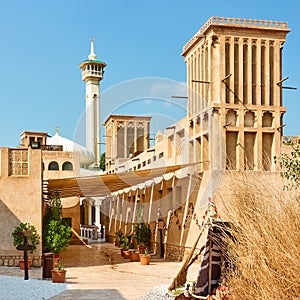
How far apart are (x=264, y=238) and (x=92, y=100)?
4126cm

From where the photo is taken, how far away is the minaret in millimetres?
45562

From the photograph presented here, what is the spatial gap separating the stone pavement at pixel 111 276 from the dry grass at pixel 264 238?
432 centimetres

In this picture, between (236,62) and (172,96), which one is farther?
(172,96)

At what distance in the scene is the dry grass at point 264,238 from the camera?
4758 mm

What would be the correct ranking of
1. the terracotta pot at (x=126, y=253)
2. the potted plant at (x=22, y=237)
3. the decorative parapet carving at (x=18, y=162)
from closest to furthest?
the potted plant at (x=22, y=237) → the decorative parapet carving at (x=18, y=162) → the terracotta pot at (x=126, y=253)

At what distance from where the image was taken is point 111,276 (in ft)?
42.1

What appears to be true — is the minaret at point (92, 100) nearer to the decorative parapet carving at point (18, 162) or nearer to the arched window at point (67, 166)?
the arched window at point (67, 166)

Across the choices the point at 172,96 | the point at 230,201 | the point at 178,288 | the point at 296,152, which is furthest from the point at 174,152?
the point at 230,201

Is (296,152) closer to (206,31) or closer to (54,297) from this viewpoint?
(54,297)

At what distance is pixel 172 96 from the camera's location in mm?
19453

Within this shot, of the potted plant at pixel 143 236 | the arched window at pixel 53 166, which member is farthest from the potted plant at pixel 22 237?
the arched window at pixel 53 166

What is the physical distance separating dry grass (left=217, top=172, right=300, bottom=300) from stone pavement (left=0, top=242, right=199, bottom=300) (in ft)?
14.2

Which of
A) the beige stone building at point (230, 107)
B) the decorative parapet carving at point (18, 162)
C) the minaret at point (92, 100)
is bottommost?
the decorative parapet carving at point (18, 162)

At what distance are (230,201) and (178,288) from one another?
376cm
